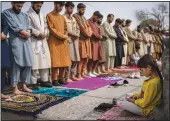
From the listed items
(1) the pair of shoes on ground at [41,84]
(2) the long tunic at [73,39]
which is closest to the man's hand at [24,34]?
(1) the pair of shoes on ground at [41,84]

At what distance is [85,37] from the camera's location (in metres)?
7.33

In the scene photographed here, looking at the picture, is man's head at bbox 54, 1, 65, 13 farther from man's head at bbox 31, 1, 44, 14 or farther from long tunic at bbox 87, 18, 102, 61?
long tunic at bbox 87, 18, 102, 61

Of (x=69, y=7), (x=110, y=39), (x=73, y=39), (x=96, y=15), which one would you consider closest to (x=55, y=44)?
(x=73, y=39)

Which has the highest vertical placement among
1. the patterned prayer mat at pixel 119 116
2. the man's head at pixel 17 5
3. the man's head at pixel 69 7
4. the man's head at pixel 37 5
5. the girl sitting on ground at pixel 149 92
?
the man's head at pixel 69 7

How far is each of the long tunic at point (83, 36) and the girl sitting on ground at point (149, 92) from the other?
387 centimetres

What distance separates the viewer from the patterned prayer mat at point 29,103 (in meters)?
3.79

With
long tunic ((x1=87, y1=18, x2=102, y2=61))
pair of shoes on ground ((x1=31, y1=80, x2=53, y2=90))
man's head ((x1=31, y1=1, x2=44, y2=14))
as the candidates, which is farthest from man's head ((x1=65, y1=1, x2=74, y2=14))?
pair of shoes on ground ((x1=31, y1=80, x2=53, y2=90))

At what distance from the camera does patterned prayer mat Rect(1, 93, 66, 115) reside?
379cm

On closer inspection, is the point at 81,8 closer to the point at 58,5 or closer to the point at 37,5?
the point at 58,5

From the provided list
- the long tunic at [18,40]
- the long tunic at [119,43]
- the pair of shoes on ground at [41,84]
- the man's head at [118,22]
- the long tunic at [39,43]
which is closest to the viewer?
the long tunic at [18,40]

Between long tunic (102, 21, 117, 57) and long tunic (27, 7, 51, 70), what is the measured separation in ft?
11.7

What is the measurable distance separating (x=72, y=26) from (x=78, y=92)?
6.98 feet

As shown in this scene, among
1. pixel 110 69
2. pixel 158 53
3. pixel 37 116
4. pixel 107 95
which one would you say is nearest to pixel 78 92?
pixel 107 95

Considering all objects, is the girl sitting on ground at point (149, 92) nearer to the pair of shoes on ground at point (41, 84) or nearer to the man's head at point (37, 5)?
the pair of shoes on ground at point (41, 84)
